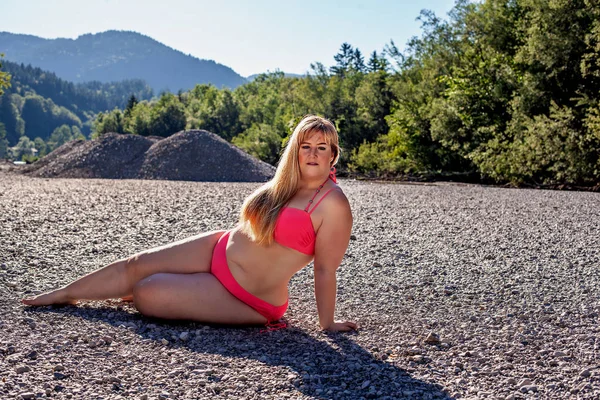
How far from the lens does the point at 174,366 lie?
308 centimetres

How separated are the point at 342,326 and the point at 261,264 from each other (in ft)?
2.20

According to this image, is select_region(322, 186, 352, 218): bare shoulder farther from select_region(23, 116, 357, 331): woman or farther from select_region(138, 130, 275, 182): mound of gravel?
select_region(138, 130, 275, 182): mound of gravel

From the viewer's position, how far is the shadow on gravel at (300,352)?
2887 millimetres

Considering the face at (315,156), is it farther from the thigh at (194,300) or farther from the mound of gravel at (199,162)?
the mound of gravel at (199,162)

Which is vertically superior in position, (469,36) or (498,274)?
(469,36)

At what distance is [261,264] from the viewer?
3684 mm

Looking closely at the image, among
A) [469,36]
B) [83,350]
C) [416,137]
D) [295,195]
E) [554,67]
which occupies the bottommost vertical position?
[83,350]

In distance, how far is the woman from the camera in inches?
141

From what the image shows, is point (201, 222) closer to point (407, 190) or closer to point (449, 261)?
point (449, 261)

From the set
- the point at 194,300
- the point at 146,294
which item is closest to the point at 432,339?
the point at 194,300

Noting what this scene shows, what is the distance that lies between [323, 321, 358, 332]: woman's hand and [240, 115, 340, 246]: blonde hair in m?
0.69

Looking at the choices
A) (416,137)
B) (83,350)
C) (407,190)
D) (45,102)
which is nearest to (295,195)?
(83,350)

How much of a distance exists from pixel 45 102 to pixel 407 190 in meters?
170

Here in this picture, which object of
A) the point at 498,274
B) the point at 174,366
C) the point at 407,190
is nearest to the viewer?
the point at 174,366
